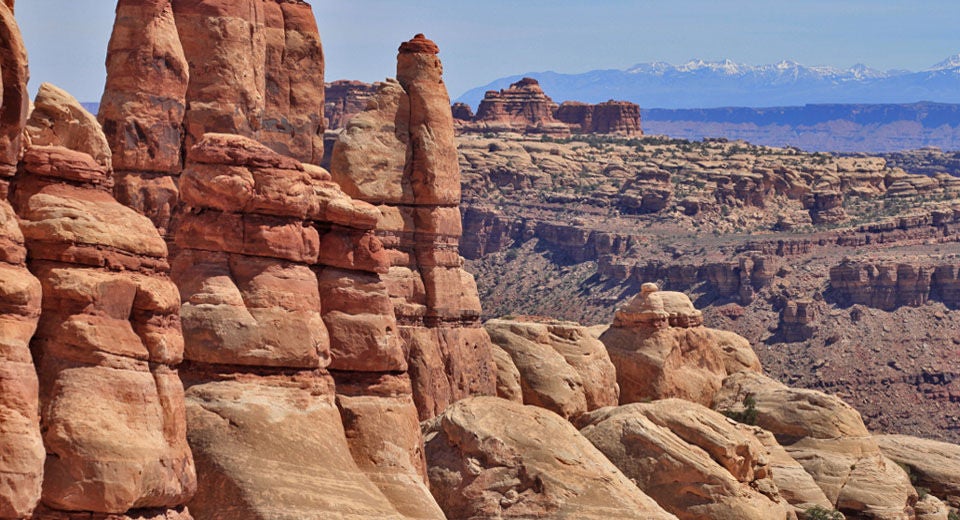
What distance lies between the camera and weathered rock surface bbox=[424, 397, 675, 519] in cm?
3347

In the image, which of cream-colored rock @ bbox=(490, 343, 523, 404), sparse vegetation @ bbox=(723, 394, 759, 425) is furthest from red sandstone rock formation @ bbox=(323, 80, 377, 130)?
cream-colored rock @ bbox=(490, 343, 523, 404)

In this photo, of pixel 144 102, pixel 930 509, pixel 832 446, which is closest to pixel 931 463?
pixel 930 509

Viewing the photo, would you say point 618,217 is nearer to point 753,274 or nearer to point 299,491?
point 753,274

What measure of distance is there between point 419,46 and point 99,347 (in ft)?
84.7

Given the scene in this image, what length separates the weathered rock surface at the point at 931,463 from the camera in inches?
2064

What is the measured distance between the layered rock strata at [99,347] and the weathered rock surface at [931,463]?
34219mm

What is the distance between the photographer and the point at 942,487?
52375mm

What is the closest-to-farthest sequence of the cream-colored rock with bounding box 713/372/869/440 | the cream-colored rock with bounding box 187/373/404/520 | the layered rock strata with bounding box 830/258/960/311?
the cream-colored rock with bounding box 187/373/404/520, the cream-colored rock with bounding box 713/372/869/440, the layered rock strata with bounding box 830/258/960/311

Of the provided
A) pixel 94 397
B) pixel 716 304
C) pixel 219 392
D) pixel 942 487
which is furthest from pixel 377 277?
pixel 716 304

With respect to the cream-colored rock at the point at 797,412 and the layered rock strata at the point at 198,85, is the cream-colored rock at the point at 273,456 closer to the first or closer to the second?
the layered rock strata at the point at 198,85

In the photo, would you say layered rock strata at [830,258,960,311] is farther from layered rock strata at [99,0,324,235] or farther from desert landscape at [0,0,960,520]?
layered rock strata at [99,0,324,235]

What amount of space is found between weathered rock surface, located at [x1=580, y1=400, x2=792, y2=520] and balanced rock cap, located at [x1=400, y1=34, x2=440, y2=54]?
10773 millimetres

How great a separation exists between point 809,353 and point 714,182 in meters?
44.3

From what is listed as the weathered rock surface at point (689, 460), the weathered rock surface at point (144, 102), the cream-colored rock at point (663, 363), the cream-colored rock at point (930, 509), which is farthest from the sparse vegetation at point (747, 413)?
the weathered rock surface at point (144, 102)
